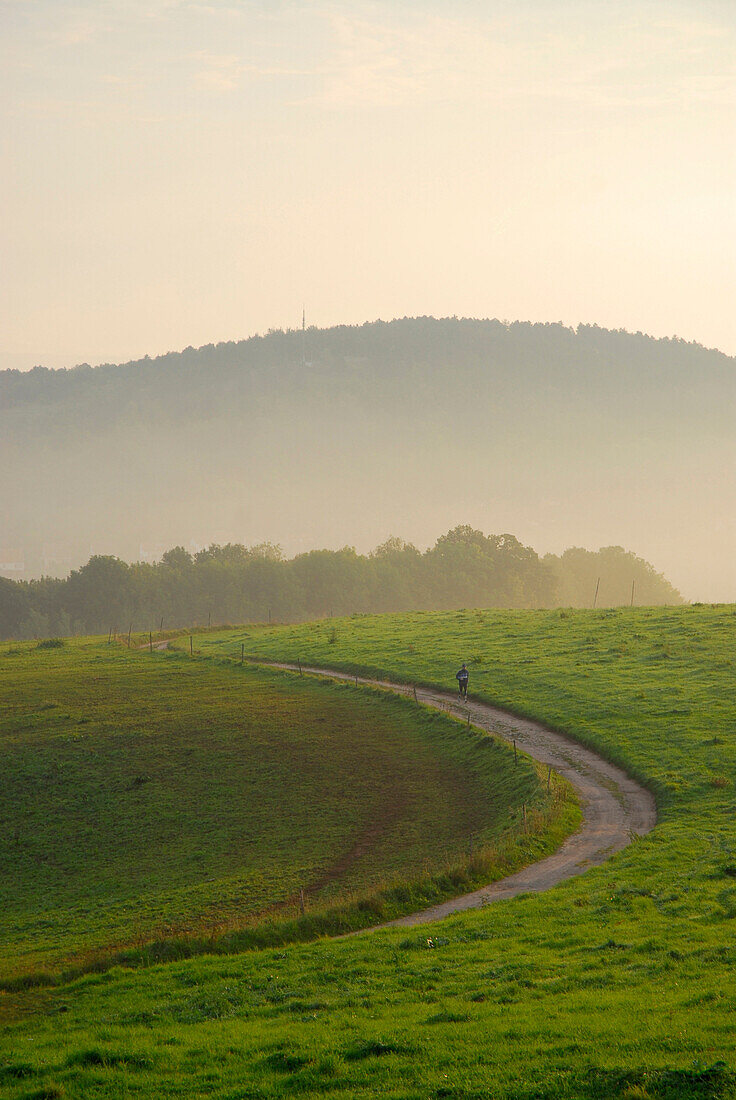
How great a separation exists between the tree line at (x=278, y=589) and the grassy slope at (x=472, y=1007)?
358 ft

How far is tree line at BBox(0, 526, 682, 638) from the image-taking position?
448 feet

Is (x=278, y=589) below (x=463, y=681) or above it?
above

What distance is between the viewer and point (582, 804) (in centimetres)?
3212

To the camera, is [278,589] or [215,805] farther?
[278,589]

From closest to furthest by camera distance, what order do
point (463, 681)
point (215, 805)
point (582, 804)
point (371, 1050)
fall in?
1. point (371, 1050)
2. point (582, 804)
3. point (215, 805)
4. point (463, 681)

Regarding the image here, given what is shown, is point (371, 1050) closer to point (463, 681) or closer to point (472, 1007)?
point (472, 1007)

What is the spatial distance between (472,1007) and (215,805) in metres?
22.1

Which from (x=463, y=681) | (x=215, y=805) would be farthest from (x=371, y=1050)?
(x=463, y=681)

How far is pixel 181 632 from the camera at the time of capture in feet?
312

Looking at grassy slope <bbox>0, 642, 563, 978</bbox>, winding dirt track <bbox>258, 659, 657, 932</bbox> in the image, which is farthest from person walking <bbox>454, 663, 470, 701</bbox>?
grassy slope <bbox>0, 642, 563, 978</bbox>

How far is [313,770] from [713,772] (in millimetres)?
16460

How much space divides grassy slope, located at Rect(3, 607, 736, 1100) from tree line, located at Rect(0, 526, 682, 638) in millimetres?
109151

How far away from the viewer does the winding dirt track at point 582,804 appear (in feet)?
81.0

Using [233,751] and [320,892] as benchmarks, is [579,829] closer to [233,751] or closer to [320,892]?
[320,892]
